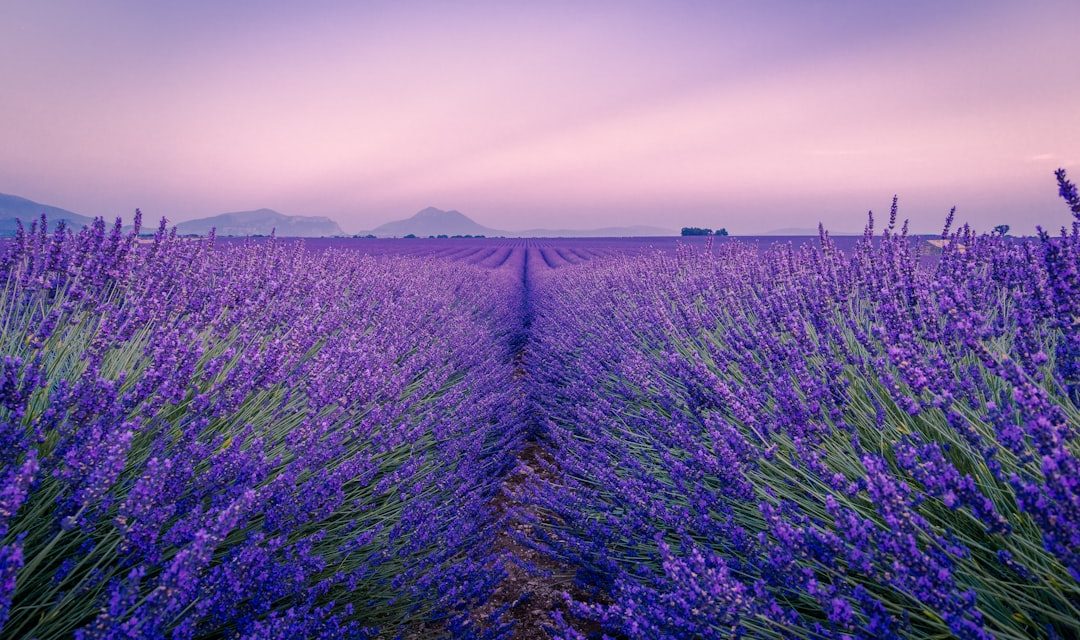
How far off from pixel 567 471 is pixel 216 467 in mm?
1704

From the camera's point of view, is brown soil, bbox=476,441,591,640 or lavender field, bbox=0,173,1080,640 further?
brown soil, bbox=476,441,591,640

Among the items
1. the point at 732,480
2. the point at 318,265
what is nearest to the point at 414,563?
the point at 732,480

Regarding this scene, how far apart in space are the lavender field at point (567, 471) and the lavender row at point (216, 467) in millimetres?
11

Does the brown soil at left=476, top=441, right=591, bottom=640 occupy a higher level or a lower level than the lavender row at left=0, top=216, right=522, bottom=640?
lower

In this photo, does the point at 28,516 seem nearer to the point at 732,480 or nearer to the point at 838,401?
the point at 732,480

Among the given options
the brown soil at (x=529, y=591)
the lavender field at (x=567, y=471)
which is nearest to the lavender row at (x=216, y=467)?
the lavender field at (x=567, y=471)

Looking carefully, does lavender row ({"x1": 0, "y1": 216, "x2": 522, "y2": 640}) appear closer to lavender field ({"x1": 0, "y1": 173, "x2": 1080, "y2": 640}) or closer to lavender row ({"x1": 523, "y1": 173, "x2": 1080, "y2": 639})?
lavender field ({"x1": 0, "y1": 173, "x2": 1080, "y2": 640})

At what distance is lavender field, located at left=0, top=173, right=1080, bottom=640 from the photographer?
3.19 ft

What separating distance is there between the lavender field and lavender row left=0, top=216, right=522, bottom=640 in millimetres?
11

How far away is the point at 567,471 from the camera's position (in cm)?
269


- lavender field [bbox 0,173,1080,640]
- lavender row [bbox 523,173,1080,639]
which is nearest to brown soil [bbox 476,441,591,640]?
lavender field [bbox 0,173,1080,640]

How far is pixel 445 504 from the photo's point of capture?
2.03 m

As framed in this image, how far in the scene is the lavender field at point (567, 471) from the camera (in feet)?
3.19

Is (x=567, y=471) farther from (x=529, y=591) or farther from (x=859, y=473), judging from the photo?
(x=859, y=473)
